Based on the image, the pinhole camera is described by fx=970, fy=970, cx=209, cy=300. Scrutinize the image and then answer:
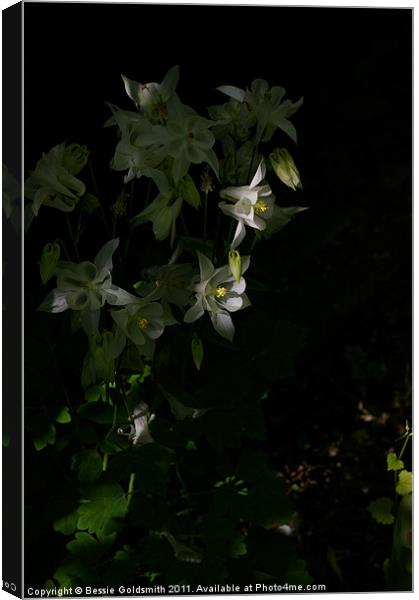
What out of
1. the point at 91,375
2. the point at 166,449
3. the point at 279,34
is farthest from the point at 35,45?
the point at 166,449

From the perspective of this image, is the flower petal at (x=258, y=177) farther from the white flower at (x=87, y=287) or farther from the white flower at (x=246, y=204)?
the white flower at (x=87, y=287)

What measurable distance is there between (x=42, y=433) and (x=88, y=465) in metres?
0.11

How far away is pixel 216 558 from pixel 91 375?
0.43 metres

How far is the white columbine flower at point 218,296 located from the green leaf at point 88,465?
341 mm

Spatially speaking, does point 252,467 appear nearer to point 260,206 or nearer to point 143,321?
point 143,321

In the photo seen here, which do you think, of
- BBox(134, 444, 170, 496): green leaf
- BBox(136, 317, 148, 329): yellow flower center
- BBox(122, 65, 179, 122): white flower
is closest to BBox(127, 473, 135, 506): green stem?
BBox(134, 444, 170, 496): green leaf

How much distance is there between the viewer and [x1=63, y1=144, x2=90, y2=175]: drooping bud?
179cm

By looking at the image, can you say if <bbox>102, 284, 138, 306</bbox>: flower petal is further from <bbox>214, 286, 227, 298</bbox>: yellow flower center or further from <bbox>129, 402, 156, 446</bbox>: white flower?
<bbox>129, 402, 156, 446</bbox>: white flower

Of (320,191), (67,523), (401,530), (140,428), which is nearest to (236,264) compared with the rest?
(140,428)

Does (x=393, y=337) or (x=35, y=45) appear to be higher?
(x=35, y=45)

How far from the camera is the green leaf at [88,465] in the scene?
6.13ft

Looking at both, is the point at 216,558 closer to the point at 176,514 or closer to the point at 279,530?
the point at 176,514

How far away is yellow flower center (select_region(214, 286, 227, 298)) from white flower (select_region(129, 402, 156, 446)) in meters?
0.29

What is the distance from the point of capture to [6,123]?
1854mm
